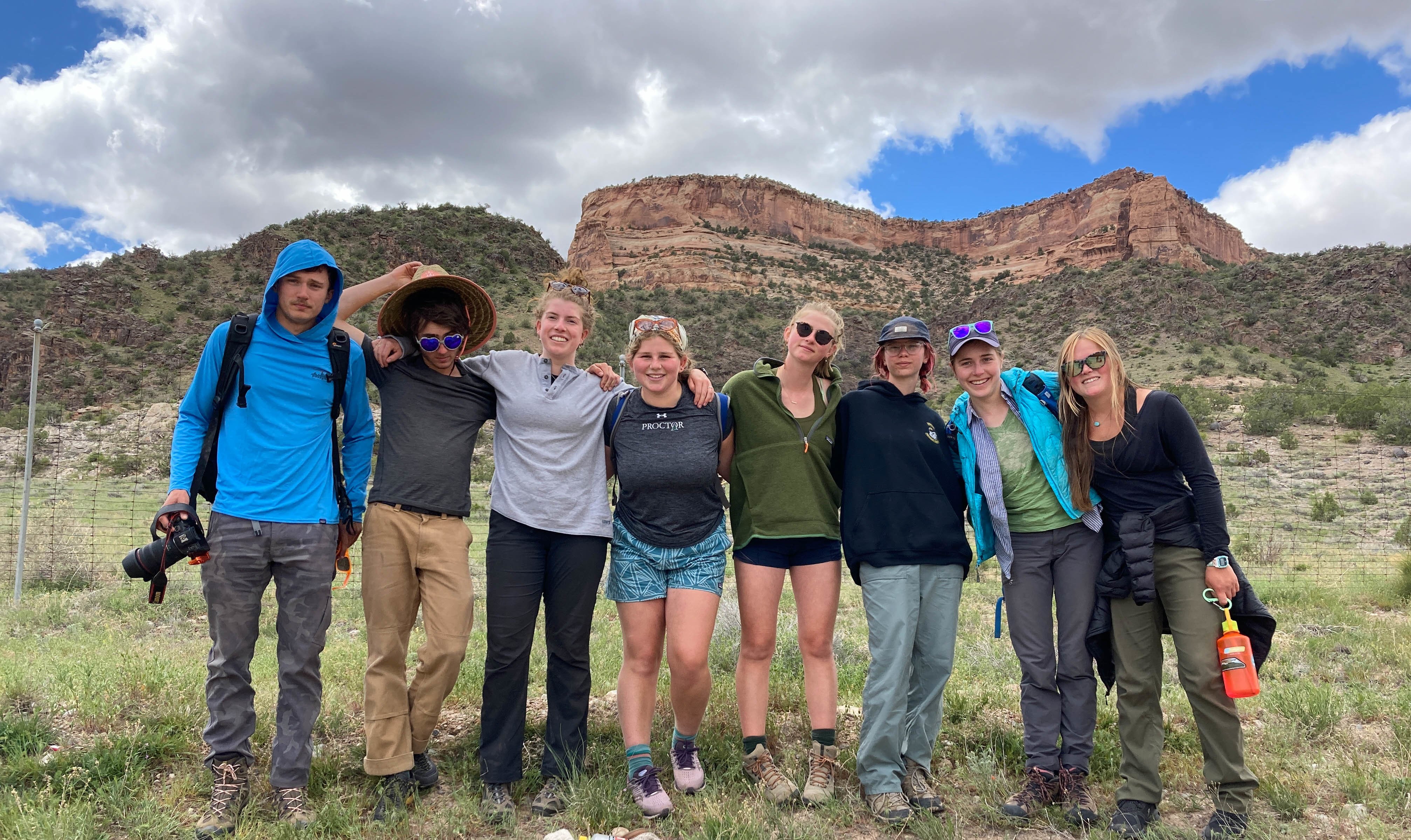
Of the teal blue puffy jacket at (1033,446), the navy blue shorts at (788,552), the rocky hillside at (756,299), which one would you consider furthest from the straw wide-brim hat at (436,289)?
the rocky hillside at (756,299)

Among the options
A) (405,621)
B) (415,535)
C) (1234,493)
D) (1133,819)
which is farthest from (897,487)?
(1234,493)

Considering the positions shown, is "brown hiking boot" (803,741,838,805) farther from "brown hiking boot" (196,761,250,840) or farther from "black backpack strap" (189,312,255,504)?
"black backpack strap" (189,312,255,504)

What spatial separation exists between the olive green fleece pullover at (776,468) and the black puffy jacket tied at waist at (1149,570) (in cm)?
123

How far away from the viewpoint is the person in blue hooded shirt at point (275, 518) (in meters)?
3.02

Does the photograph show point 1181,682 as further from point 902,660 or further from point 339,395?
point 339,395

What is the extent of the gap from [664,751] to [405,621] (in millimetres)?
1502

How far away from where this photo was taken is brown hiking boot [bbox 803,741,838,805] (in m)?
3.33

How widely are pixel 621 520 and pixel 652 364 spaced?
755mm

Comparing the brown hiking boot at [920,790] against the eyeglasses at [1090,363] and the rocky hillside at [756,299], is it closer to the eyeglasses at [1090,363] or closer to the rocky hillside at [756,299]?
the eyeglasses at [1090,363]

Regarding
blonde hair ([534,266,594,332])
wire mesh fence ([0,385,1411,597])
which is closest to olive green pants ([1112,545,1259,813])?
blonde hair ([534,266,594,332])

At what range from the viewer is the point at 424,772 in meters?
3.44

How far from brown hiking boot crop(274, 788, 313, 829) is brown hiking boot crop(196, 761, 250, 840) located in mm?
128

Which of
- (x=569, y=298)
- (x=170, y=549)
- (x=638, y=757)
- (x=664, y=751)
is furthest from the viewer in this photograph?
(x=664, y=751)

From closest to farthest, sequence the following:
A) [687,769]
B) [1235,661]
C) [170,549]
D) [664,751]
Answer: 1. [170,549]
2. [1235,661]
3. [687,769]
4. [664,751]
